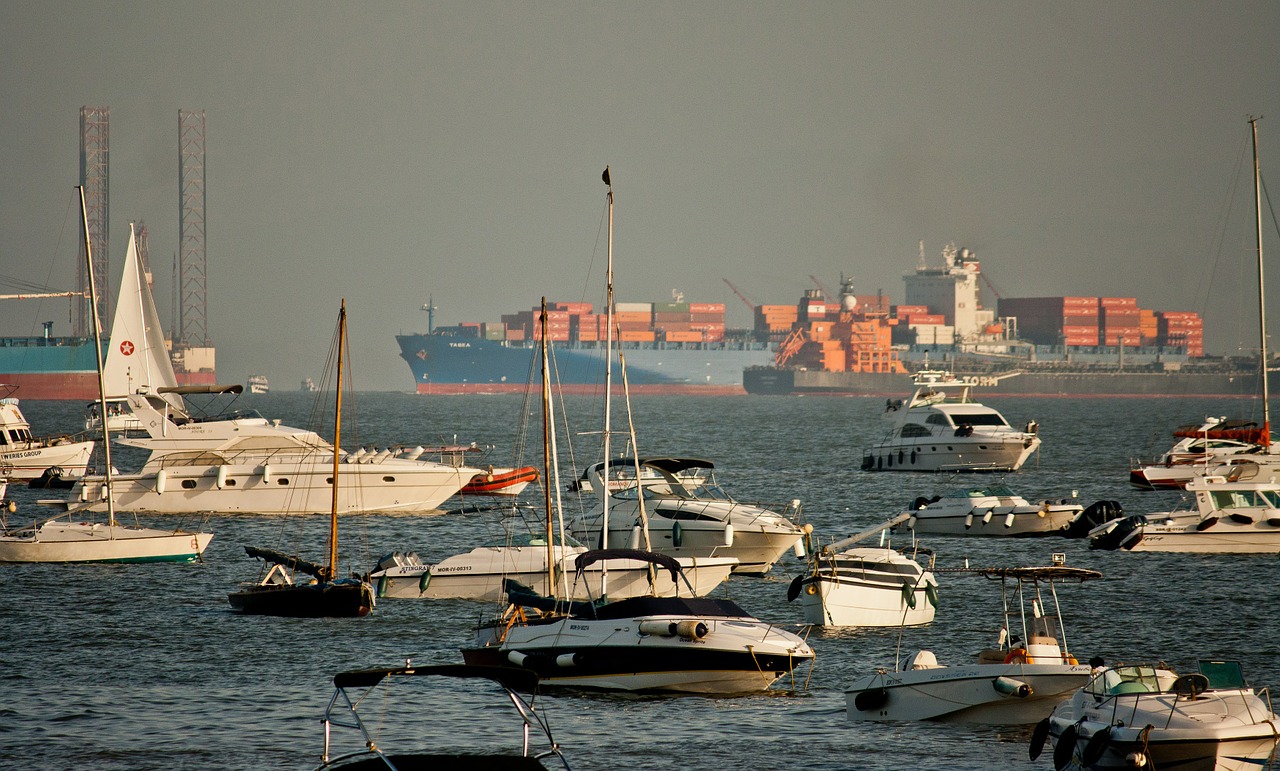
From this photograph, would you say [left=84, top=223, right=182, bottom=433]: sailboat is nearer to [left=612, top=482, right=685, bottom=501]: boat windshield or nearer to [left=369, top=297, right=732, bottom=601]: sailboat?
[left=612, top=482, right=685, bottom=501]: boat windshield

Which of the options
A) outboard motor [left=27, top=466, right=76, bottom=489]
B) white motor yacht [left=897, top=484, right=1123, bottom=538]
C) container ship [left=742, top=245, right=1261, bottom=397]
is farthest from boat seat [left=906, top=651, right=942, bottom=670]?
container ship [left=742, top=245, right=1261, bottom=397]

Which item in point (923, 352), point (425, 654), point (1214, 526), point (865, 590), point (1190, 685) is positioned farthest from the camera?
point (923, 352)

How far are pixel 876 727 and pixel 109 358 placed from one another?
38.7 metres

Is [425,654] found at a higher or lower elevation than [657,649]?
lower

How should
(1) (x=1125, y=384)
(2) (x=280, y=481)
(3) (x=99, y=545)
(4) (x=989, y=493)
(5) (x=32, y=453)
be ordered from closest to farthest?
1. (3) (x=99, y=545)
2. (4) (x=989, y=493)
3. (2) (x=280, y=481)
4. (5) (x=32, y=453)
5. (1) (x=1125, y=384)

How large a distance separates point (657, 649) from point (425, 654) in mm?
4247

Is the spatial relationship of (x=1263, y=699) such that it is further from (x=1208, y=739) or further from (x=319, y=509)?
(x=319, y=509)

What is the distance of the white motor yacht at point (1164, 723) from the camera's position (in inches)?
507

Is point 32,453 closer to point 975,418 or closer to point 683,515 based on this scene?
point 683,515

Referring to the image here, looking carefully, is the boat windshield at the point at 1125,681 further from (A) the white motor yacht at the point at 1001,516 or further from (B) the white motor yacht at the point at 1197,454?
(B) the white motor yacht at the point at 1197,454

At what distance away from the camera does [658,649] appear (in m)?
18.0

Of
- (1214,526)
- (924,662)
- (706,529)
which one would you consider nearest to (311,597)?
(706,529)

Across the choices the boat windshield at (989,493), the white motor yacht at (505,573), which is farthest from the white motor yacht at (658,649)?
the boat windshield at (989,493)

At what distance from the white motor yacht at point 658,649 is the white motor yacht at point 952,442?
37.1 m
